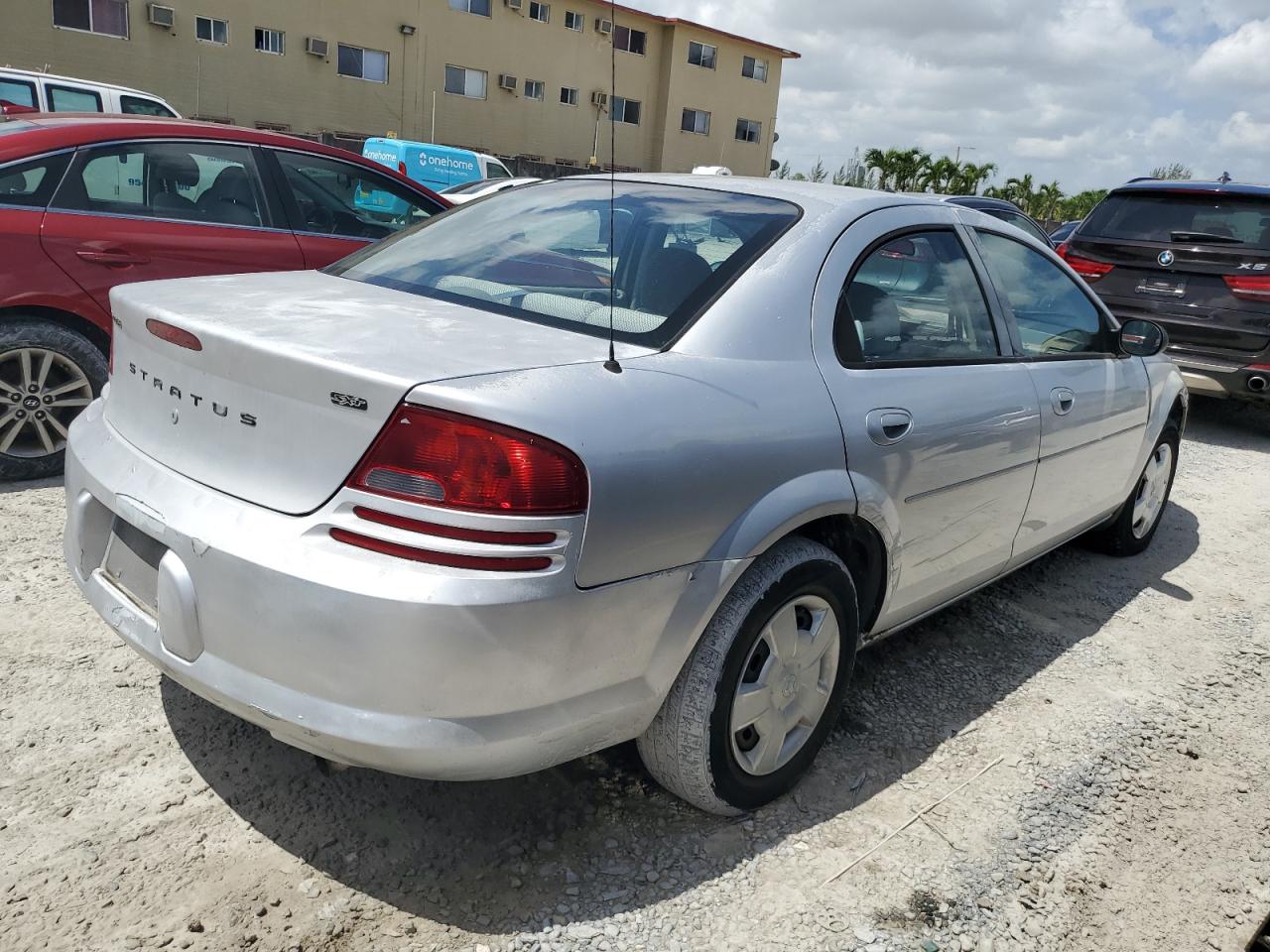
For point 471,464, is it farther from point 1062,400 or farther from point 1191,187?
point 1191,187

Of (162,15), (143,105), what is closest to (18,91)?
(143,105)

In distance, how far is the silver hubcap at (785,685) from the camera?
2.46 m

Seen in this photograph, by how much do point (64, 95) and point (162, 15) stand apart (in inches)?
579

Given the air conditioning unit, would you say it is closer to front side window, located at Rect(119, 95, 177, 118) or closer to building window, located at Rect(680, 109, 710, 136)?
front side window, located at Rect(119, 95, 177, 118)

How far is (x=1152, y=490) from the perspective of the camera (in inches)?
188

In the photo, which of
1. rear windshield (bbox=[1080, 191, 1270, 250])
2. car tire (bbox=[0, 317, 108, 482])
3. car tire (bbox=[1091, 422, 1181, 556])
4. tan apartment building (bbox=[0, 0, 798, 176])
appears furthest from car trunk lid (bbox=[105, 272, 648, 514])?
tan apartment building (bbox=[0, 0, 798, 176])

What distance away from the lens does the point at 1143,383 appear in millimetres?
4258

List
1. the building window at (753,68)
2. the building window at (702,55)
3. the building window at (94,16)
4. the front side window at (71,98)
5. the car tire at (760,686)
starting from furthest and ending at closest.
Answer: the building window at (753,68), the building window at (702,55), the building window at (94,16), the front side window at (71,98), the car tire at (760,686)

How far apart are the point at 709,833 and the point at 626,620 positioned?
77cm

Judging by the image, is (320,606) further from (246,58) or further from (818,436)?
(246,58)

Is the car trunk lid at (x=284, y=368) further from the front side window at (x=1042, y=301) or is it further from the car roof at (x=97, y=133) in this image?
the car roof at (x=97, y=133)

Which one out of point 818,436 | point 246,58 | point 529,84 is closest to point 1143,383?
point 818,436

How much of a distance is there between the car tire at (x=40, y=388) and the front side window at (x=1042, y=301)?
142 inches

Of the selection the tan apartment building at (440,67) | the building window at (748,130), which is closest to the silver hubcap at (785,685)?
the tan apartment building at (440,67)
